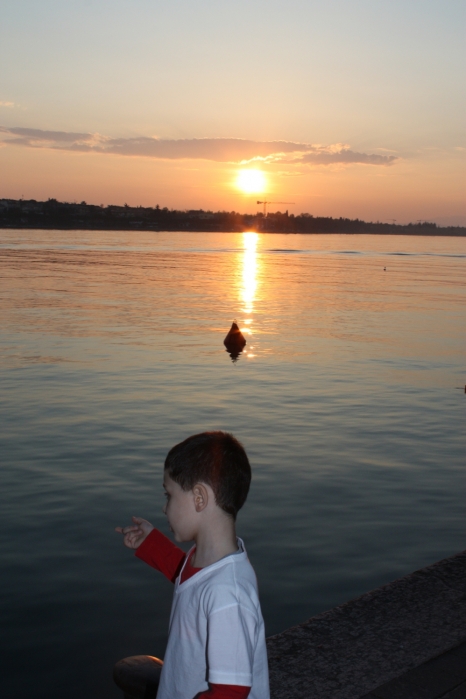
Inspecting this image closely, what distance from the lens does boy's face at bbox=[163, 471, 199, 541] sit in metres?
2.47

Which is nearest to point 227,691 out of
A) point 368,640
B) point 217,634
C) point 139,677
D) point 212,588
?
point 217,634

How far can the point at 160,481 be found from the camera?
1040cm

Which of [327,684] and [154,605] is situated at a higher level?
[327,684]

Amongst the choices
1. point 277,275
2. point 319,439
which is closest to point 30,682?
point 319,439

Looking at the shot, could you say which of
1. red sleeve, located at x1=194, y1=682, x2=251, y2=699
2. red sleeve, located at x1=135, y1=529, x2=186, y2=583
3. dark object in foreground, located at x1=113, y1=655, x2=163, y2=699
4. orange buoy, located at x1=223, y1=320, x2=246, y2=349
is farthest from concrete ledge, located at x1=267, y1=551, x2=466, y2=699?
orange buoy, located at x1=223, y1=320, x2=246, y2=349

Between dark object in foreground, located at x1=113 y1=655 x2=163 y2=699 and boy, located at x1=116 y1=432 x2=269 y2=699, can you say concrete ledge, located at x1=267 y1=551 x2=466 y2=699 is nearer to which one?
dark object in foreground, located at x1=113 y1=655 x2=163 y2=699

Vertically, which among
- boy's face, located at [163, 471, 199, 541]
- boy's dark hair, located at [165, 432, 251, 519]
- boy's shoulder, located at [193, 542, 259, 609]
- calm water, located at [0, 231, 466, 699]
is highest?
boy's dark hair, located at [165, 432, 251, 519]

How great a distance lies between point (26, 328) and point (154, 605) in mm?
20842

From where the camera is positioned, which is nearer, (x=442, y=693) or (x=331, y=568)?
(x=442, y=693)

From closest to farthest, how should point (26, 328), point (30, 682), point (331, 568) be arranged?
point (30, 682) → point (331, 568) → point (26, 328)

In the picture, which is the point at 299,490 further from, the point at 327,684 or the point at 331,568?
the point at 327,684

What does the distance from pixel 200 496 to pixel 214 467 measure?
108 millimetres

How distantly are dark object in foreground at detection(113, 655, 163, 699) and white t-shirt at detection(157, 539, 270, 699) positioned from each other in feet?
2.82

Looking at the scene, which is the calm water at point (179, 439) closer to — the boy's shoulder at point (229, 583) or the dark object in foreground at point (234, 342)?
the dark object in foreground at point (234, 342)
